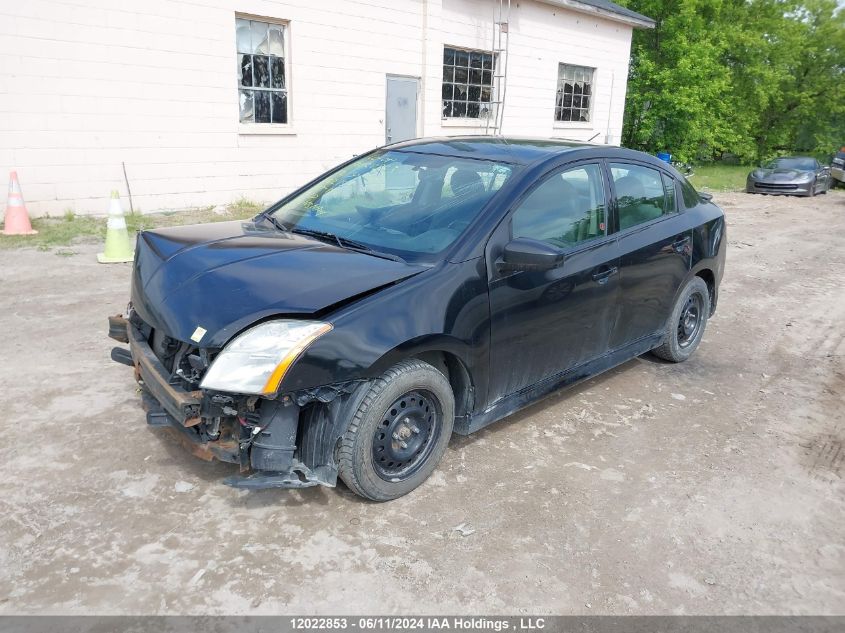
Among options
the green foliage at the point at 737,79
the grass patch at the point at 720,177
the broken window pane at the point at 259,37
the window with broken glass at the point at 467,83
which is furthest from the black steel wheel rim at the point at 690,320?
the green foliage at the point at 737,79

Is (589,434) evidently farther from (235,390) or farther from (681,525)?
(235,390)

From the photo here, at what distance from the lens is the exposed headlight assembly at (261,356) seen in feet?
9.23

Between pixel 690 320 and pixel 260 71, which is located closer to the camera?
pixel 690 320

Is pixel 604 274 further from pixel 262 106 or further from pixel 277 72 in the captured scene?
pixel 277 72

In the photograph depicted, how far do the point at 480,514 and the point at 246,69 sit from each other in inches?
385

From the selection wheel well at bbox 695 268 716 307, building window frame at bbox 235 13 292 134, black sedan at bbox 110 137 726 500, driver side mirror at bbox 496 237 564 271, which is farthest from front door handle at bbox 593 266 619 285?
building window frame at bbox 235 13 292 134

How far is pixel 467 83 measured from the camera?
1498cm

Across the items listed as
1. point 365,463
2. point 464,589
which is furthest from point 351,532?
point 464,589

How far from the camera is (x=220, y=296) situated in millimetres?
3068

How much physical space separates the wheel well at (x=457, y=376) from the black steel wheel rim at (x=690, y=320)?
2418 mm

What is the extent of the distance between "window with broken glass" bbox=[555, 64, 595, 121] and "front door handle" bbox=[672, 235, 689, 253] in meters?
13.6

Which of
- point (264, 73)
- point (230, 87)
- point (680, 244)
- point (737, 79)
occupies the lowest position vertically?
point (680, 244)

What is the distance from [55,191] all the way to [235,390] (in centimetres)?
827

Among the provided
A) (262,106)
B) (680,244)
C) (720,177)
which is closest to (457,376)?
(680,244)
